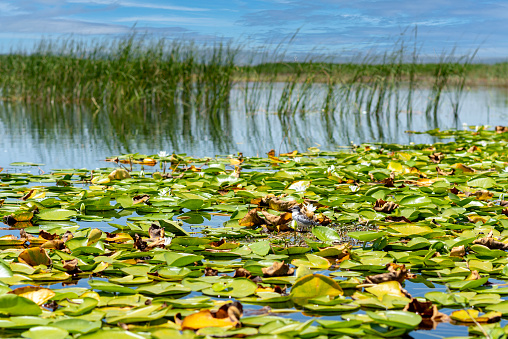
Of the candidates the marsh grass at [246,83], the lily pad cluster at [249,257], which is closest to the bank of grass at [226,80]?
the marsh grass at [246,83]

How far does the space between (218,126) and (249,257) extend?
5.56 meters

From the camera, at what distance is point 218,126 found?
729 cm

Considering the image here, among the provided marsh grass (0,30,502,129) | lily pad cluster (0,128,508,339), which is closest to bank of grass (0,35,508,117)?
marsh grass (0,30,502,129)

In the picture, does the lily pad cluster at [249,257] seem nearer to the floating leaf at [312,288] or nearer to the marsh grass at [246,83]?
the floating leaf at [312,288]

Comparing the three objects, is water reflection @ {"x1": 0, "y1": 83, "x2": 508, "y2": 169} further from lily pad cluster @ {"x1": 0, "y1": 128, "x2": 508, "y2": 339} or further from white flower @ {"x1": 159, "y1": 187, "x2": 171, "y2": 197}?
lily pad cluster @ {"x1": 0, "y1": 128, "x2": 508, "y2": 339}

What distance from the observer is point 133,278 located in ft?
5.29

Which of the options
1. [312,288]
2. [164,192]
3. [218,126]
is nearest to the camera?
[312,288]

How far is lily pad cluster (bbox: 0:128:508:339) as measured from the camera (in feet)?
4.25

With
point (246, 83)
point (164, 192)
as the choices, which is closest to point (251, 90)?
point (246, 83)

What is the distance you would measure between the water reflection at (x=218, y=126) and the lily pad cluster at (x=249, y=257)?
1515 mm

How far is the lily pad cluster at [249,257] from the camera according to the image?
4.25 feet

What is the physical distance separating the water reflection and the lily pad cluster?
151cm

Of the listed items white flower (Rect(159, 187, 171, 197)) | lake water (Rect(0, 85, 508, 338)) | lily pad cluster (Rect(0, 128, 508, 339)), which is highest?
lake water (Rect(0, 85, 508, 338))

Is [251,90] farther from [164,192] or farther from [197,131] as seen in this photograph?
[164,192]
